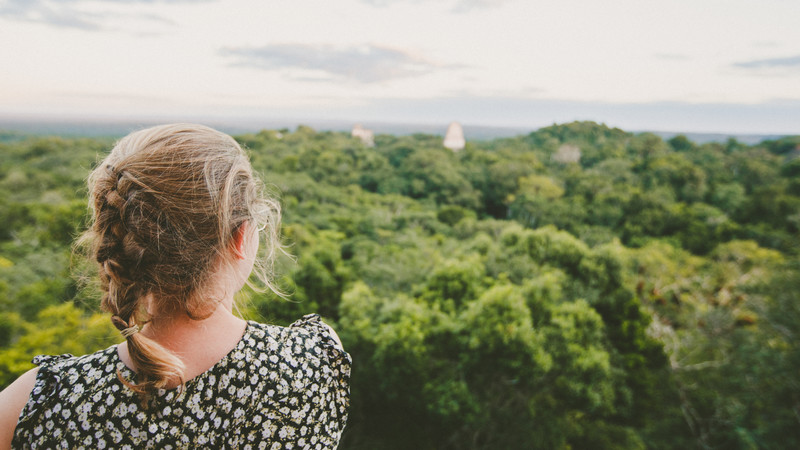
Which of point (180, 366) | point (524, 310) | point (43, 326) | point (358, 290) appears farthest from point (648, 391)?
point (43, 326)

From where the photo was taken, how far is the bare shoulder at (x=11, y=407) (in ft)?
3.13

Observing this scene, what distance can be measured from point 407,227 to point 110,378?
18.6m

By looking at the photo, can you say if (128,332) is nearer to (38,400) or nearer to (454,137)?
(38,400)

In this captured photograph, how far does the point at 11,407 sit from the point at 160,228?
0.58 metres

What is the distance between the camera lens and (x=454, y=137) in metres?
47.6

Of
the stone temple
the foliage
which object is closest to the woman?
the foliage

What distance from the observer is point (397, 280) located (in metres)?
10.9

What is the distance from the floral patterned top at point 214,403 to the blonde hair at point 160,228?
0.07 m

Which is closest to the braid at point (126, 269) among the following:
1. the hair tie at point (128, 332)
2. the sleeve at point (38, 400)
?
the hair tie at point (128, 332)

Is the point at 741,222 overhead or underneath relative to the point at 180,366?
underneath

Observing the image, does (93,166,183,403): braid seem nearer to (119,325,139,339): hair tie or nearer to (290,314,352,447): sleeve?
(119,325,139,339): hair tie

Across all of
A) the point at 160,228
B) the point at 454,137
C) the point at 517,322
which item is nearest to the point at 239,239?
the point at 160,228

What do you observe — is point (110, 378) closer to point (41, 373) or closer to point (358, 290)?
point (41, 373)

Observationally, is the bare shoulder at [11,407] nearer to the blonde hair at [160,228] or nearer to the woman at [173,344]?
the woman at [173,344]
